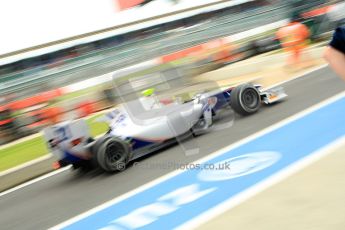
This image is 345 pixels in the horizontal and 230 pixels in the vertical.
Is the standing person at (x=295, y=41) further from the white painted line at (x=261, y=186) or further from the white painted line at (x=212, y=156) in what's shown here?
the white painted line at (x=261, y=186)

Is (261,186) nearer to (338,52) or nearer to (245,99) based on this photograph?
(338,52)

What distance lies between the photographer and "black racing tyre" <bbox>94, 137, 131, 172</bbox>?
670 cm

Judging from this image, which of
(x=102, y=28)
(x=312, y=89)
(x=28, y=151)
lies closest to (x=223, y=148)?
(x=312, y=89)

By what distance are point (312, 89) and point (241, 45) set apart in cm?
852

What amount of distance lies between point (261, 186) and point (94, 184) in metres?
2.94

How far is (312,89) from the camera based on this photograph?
9.53 metres

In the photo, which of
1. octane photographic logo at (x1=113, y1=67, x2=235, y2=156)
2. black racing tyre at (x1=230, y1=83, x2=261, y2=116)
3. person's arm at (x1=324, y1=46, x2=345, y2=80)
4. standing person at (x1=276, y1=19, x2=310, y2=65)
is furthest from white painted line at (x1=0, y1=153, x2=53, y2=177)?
standing person at (x1=276, y1=19, x2=310, y2=65)

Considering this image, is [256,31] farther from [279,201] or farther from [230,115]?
[279,201]

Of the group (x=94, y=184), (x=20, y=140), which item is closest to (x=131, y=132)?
(x=94, y=184)

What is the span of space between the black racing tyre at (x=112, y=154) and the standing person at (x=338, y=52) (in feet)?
15.5

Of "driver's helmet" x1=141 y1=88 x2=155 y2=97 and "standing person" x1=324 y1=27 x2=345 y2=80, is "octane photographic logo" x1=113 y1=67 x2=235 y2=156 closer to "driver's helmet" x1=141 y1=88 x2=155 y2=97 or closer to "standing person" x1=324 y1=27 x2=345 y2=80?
"driver's helmet" x1=141 y1=88 x2=155 y2=97

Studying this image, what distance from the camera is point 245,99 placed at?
8.20 metres

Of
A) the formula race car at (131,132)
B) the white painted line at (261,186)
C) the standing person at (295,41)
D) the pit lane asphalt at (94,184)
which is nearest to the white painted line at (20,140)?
the pit lane asphalt at (94,184)

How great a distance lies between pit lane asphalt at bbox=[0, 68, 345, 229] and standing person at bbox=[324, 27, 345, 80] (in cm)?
422
